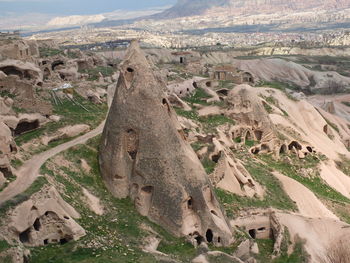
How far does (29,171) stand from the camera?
28422 millimetres

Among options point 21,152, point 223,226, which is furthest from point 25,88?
point 223,226

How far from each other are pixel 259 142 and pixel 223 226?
72.5 ft

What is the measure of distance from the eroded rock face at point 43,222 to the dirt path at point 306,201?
19800mm

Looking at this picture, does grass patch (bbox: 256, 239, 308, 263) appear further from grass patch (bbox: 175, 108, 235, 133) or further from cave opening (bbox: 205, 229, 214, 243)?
grass patch (bbox: 175, 108, 235, 133)

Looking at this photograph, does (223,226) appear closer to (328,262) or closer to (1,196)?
(328,262)

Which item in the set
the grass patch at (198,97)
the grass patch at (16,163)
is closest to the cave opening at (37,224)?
the grass patch at (16,163)

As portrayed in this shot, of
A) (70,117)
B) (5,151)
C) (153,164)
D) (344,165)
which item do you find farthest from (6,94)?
(344,165)

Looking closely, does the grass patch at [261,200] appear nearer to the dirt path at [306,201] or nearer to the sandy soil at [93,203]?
the dirt path at [306,201]

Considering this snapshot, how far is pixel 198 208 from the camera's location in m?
28.7

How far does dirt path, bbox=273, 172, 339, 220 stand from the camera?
1505 inches

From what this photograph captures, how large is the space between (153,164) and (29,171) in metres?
7.16

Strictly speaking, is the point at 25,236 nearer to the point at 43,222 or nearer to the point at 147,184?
the point at 43,222

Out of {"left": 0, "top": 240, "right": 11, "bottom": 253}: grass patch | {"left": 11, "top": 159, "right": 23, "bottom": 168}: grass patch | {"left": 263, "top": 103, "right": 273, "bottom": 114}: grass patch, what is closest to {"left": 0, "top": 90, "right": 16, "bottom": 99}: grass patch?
{"left": 11, "top": 159, "right": 23, "bottom": 168}: grass patch

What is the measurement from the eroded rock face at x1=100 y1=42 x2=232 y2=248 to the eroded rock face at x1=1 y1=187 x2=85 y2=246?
18.1 feet
